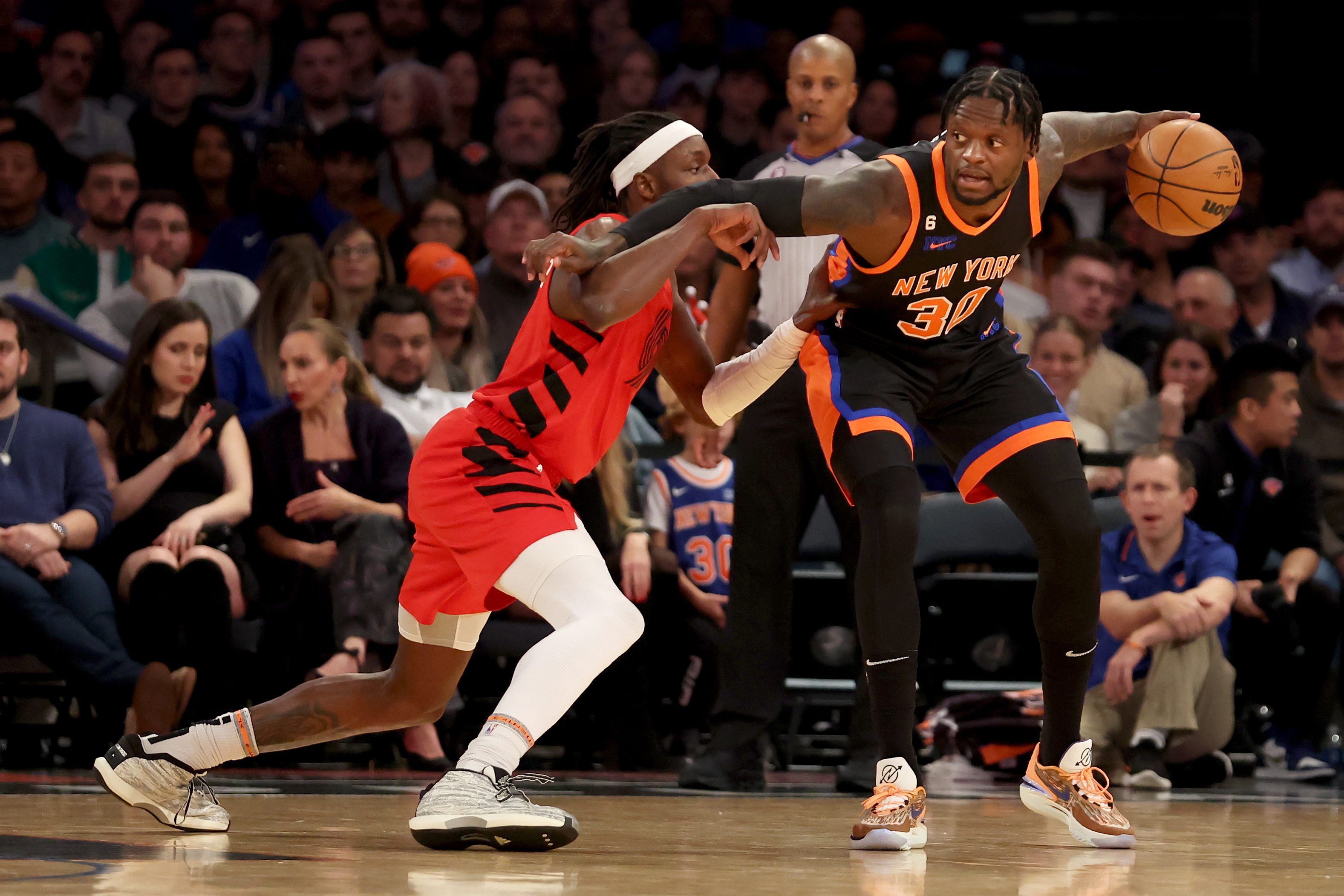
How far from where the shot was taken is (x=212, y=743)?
3795 mm

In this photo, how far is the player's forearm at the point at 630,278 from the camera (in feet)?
11.1

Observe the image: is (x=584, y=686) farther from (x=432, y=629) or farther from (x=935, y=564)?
(x=935, y=564)

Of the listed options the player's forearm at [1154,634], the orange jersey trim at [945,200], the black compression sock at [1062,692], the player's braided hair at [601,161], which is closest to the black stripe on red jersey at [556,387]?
the player's braided hair at [601,161]

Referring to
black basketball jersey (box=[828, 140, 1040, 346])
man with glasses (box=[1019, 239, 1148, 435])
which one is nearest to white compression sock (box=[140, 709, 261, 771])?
black basketball jersey (box=[828, 140, 1040, 346])

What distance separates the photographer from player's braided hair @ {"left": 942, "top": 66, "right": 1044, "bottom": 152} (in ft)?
12.2

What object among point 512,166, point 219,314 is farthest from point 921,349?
point 512,166

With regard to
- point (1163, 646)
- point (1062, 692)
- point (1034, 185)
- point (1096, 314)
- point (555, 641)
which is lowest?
point (1163, 646)

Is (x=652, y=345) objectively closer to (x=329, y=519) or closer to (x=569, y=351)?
(x=569, y=351)

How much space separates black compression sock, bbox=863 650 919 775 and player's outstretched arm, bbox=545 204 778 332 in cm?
101

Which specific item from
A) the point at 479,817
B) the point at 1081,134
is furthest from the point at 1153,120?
the point at 479,817

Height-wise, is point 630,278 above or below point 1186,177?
below

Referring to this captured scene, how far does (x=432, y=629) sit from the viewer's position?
141 inches

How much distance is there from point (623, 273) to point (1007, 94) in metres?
1.01

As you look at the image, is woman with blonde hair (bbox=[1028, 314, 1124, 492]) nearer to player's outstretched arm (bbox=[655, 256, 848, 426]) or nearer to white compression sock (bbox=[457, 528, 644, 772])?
player's outstretched arm (bbox=[655, 256, 848, 426])
